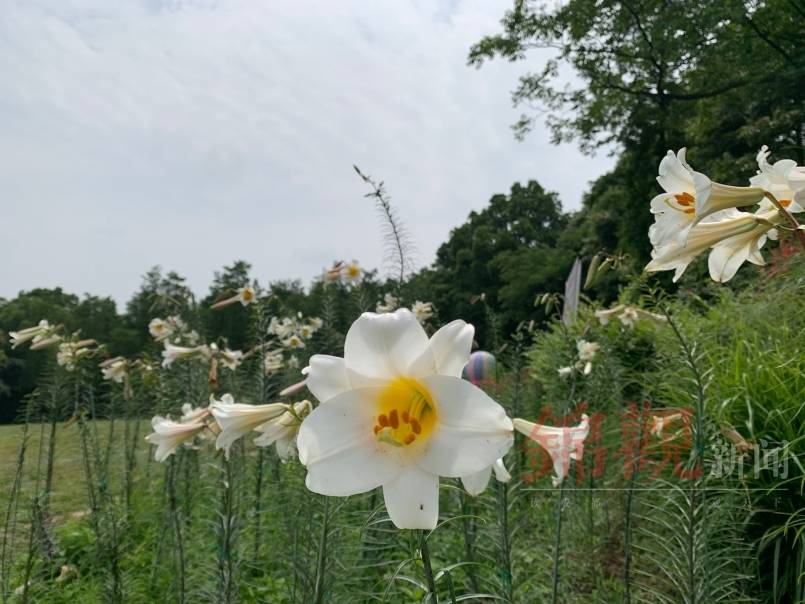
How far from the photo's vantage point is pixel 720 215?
88 cm

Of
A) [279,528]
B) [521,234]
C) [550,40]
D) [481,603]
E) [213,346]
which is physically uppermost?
[521,234]

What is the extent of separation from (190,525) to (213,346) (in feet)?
3.78

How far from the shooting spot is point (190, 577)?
2531 mm

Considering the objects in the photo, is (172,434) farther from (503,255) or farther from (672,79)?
(503,255)

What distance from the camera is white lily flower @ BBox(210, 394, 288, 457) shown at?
3.71ft

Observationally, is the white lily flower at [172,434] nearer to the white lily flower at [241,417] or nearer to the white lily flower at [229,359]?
the white lily flower at [241,417]

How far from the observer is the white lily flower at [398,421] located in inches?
27.4

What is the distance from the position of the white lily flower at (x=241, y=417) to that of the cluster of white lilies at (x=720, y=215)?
738mm

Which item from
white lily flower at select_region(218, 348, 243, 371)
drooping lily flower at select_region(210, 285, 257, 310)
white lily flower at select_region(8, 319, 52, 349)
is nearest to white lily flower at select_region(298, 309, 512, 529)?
white lily flower at select_region(218, 348, 243, 371)

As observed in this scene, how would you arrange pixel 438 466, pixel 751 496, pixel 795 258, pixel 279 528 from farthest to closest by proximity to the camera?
pixel 279 528, pixel 795 258, pixel 751 496, pixel 438 466

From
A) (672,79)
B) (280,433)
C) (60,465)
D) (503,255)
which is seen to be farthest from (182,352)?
(503,255)

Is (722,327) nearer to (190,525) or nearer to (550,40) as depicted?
(190,525)

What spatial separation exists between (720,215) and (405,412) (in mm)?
577

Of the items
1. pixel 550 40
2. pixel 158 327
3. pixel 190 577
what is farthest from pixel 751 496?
pixel 550 40
